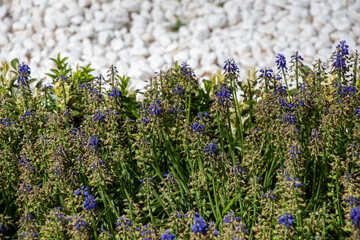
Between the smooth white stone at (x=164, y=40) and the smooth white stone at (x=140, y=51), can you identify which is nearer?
the smooth white stone at (x=140, y=51)

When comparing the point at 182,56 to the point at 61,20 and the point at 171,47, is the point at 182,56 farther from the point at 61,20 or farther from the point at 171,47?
the point at 61,20

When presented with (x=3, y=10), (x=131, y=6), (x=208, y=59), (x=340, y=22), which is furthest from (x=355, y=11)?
(x=3, y=10)

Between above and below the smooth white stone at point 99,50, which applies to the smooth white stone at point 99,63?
below

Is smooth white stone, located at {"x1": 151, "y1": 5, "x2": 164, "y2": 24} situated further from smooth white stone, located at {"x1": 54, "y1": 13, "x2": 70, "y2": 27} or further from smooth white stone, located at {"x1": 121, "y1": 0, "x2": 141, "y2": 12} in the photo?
smooth white stone, located at {"x1": 54, "y1": 13, "x2": 70, "y2": 27}

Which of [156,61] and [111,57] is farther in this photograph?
[111,57]

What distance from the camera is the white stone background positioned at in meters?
6.90

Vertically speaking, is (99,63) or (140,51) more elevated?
(140,51)

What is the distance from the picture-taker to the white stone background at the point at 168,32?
690 cm

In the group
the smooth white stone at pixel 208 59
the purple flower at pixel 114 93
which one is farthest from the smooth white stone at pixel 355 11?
the purple flower at pixel 114 93

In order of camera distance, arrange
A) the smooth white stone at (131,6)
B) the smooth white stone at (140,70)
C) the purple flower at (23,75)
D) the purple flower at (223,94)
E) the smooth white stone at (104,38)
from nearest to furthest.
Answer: the purple flower at (223,94) < the purple flower at (23,75) < the smooth white stone at (140,70) < the smooth white stone at (104,38) < the smooth white stone at (131,6)

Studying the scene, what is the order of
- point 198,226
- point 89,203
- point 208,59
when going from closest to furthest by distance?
point 198,226 → point 89,203 → point 208,59

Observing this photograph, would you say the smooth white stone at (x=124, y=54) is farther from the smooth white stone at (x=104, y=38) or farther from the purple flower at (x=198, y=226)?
the purple flower at (x=198, y=226)

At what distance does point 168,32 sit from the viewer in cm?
736

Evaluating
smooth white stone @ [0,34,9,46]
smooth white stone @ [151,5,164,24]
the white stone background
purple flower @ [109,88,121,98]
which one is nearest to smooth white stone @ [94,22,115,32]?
the white stone background
